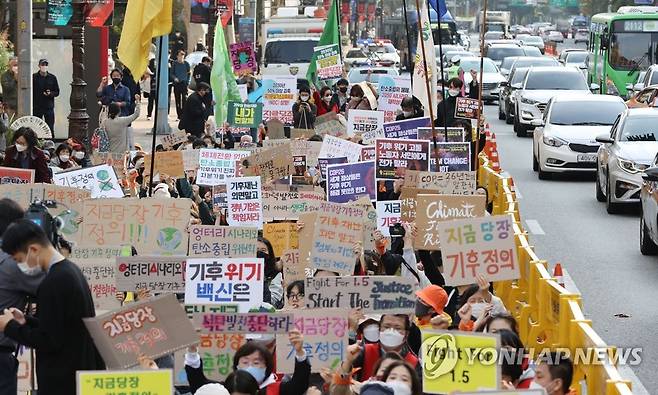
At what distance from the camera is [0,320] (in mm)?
8156

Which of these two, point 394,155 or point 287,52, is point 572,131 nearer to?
point 394,155

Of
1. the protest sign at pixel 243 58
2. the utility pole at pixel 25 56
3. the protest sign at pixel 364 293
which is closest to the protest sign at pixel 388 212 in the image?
the protest sign at pixel 364 293

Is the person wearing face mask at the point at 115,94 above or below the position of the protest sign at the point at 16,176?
below

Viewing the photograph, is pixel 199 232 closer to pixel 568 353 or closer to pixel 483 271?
pixel 483 271

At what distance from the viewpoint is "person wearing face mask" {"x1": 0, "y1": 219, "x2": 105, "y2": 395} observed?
8013 mm

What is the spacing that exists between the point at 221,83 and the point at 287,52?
18.0 m

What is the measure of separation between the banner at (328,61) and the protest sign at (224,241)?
17.8 m

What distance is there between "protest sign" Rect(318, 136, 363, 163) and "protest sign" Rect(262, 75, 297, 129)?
8406 mm

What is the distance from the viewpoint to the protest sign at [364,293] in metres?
9.09

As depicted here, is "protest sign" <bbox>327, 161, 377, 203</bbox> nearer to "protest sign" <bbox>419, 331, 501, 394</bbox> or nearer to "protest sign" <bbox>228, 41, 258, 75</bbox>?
"protest sign" <bbox>419, 331, 501, 394</bbox>

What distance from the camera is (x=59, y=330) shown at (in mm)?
8078

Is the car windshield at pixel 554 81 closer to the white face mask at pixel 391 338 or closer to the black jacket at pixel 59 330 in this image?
the white face mask at pixel 391 338

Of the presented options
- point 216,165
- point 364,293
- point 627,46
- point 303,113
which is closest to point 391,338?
point 364,293

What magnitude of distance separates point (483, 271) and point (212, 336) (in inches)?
Answer: 90.0
